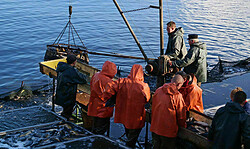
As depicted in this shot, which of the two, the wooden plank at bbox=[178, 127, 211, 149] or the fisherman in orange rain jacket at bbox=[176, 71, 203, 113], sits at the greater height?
the fisherman in orange rain jacket at bbox=[176, 71, 203, 113]

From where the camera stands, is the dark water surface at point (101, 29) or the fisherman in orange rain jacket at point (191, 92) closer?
the fisherman in orange rain jacket at point (191, 92)

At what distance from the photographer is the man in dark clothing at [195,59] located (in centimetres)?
710

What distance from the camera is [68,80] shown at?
20.6 feet

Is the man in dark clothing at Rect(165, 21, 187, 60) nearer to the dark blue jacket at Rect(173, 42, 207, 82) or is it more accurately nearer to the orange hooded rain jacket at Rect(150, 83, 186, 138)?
the dark blue jacket at Rect(173, 42, 207, 82)

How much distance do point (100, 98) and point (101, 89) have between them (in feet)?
0.66

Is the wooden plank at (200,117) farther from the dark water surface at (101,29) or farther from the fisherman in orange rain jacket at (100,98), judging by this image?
the dark water surface at (101,29)

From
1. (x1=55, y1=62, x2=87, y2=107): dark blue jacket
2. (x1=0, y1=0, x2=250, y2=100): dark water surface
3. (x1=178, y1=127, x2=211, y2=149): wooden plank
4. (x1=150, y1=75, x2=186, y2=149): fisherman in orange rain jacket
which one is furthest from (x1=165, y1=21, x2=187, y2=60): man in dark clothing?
(x1=0, y1=0, x2=250, y2=100): dark water surface

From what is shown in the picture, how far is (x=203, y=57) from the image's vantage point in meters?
7.30

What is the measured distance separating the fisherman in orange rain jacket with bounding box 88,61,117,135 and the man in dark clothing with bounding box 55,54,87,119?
50 centimetres

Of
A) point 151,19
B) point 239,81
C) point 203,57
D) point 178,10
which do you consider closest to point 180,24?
point 151,19

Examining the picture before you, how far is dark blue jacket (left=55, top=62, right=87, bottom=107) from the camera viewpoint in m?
6.27

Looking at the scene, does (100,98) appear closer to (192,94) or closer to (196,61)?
(192,94)

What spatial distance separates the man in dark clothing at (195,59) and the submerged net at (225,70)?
547 centimetres

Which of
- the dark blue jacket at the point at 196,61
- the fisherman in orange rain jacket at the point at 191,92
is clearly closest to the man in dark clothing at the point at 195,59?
the dark blue jacket at the point at 196,61
